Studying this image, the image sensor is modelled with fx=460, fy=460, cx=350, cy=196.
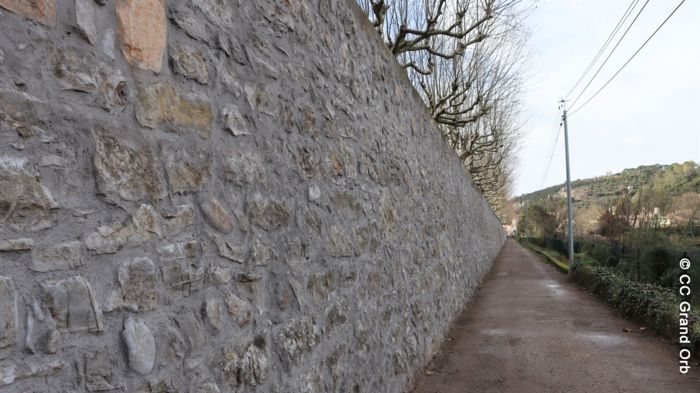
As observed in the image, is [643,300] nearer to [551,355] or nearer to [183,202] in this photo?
[551,355]

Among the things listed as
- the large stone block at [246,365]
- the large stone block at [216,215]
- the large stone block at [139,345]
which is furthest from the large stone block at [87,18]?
the large stone block at [246,365]

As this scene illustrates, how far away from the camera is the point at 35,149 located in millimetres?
1217

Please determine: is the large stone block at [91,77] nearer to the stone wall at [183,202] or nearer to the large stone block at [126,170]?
the stone wall at [183,202]

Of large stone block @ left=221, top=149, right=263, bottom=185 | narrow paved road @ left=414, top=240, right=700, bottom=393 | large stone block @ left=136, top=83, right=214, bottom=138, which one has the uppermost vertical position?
large stone block @ left=136, top=83, right=214, bottom=138

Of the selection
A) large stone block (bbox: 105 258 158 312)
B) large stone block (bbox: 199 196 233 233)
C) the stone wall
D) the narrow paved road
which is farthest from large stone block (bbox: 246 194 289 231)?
the narrow paved road

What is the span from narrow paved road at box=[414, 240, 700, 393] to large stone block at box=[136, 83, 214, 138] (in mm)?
3327

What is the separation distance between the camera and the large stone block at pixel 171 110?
158 cm

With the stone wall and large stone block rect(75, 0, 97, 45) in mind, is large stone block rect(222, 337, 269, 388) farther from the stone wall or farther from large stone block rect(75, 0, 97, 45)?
large stone block rect(75, 0, 97, 45)

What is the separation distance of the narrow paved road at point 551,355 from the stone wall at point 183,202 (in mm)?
1525

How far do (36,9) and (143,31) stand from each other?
1.24 feet

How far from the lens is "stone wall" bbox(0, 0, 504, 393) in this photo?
1.21 m

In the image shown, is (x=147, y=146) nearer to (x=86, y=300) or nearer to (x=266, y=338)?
(x=86, y=300)

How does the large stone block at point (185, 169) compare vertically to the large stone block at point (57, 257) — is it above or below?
above

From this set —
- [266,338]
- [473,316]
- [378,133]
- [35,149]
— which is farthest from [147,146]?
[473,316]
